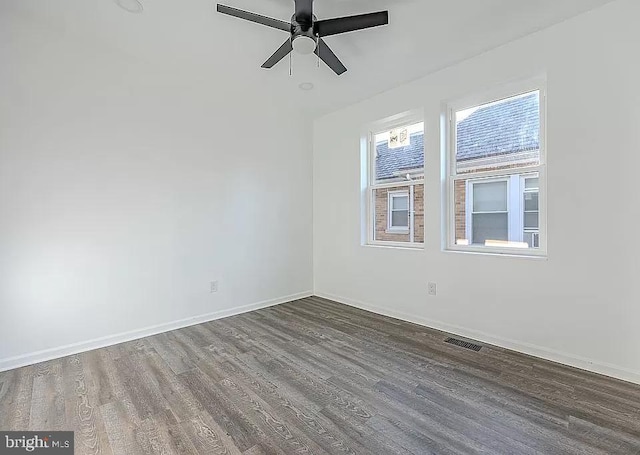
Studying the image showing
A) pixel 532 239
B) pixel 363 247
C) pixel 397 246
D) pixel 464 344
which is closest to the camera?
pixel 532 239

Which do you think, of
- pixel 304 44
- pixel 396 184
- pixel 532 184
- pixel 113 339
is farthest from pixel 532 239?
pixel 113 339

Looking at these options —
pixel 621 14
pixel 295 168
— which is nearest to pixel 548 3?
pixel 621 14

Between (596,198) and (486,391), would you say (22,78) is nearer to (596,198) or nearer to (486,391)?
(486,391)

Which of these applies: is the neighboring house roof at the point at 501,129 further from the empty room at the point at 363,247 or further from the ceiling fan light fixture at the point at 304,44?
the ceiling fan light fixture at the point at 304,44

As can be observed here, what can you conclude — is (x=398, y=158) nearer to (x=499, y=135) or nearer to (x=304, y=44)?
(x=499, y=135)

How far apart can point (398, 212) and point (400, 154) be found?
716 mm

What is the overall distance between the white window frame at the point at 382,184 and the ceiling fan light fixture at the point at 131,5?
264 centimetres

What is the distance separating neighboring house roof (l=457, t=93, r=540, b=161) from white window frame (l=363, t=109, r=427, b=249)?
16.8 inches

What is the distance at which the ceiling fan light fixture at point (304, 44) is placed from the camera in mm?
2123

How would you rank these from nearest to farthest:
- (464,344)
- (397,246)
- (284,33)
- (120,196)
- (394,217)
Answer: (284,33)
(464,344)
(120,196)
(397,246)
(394,217)

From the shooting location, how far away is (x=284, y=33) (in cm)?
262

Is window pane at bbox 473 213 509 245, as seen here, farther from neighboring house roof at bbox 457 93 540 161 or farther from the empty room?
neighboring house roof at bbox 457 93 540 161

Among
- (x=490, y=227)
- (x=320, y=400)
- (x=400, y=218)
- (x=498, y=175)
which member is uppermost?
(x=498, y=175)

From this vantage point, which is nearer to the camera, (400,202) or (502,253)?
(502,253)
